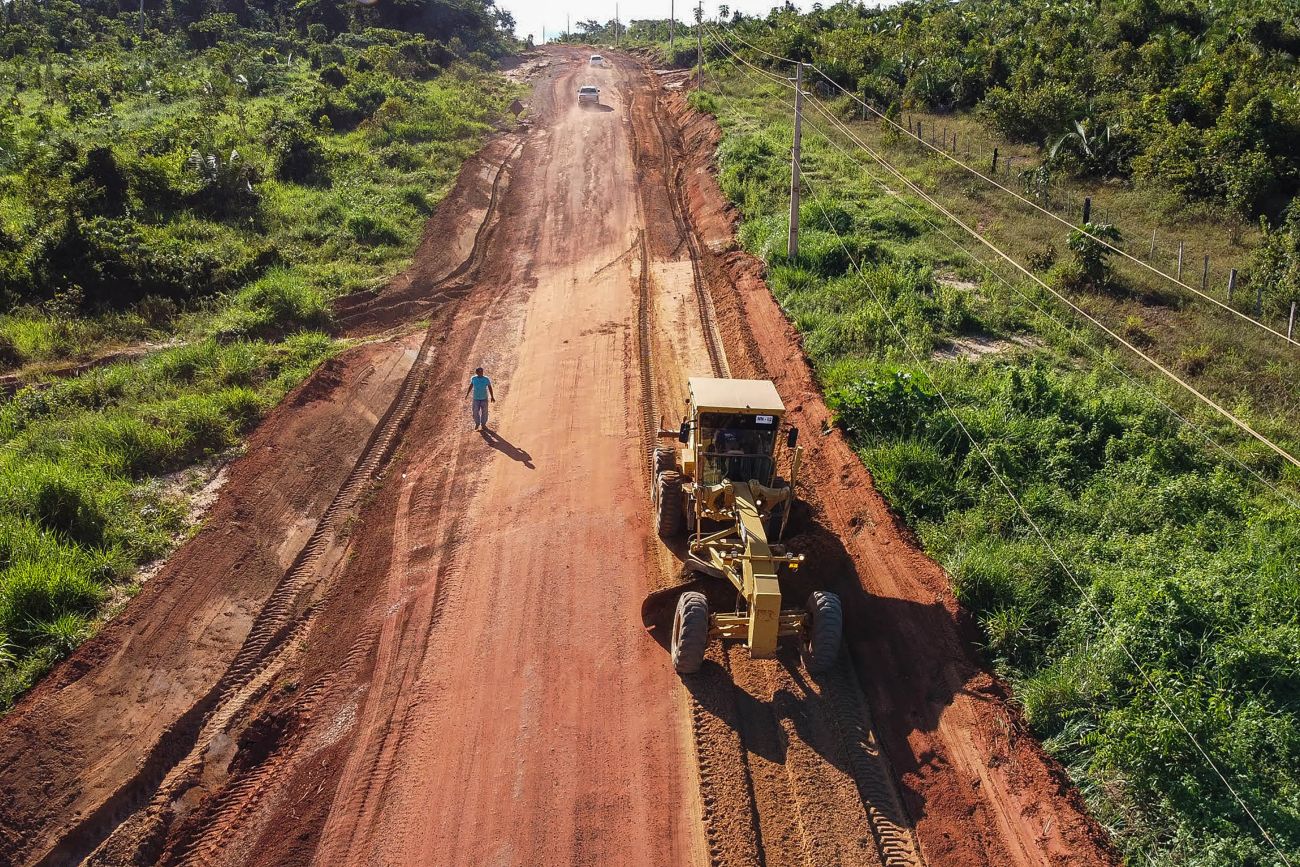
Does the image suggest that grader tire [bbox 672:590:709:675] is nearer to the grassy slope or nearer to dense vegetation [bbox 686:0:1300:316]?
the grassy slope

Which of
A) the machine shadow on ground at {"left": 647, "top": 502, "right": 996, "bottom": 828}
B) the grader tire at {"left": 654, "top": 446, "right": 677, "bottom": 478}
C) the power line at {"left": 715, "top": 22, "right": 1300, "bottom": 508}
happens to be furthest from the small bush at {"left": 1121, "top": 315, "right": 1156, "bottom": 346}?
the grader tire at {"left": 654, "top": 446, "right": 677, "bottom": 478}

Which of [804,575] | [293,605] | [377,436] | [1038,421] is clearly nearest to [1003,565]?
[804,575]

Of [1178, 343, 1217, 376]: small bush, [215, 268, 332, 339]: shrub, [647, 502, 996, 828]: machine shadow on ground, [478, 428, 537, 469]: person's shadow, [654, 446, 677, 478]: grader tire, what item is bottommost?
[647, 502, 996, 828]: machine shadow on ground

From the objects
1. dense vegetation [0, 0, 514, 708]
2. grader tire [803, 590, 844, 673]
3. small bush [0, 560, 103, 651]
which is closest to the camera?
grader tire [803, 590, 844, 673]

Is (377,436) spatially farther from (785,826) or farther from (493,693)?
(785,826)

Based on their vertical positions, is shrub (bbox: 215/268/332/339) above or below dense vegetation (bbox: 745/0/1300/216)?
below

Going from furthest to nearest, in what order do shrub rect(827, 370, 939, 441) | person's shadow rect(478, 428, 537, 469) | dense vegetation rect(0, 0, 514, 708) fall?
person's shadow rect(478, 428, 537, 469), shrub rect(827, 370, 939, 441), dense vegetation rect(0, 0, 514, 708)

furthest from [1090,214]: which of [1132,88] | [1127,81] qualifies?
[1127,81]
